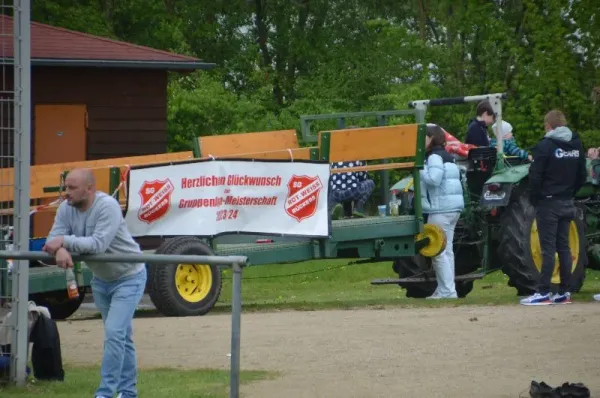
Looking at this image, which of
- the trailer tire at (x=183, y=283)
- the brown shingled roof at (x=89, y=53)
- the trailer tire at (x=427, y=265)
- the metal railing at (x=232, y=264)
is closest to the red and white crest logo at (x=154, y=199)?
the trailer tire at (x=183, y=283)

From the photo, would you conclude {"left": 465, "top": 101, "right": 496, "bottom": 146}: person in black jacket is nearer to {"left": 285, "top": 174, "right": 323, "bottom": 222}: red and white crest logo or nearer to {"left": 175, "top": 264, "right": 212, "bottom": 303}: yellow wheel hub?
{"left": 285, "top": 174, "right": 323, "bottom": 222}: red and white crest logo

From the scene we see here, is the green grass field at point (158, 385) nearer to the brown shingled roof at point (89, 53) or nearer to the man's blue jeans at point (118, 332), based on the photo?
the man's blue jeans at point (118, 332)

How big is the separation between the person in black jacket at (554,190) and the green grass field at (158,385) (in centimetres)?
498

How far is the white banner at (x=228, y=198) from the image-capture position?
1387cm

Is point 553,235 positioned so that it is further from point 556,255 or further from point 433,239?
point 433,239

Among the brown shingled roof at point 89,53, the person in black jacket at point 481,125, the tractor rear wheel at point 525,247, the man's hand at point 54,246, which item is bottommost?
Answer: the tractor rear wheel at point 525,247

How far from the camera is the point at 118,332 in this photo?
8547 millimetres

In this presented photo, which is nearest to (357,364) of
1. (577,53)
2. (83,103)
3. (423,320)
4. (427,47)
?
(423,320)

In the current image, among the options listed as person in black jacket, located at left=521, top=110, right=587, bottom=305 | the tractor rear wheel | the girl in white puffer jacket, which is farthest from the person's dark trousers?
the girl in white puffer jacket

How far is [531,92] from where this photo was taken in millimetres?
28016

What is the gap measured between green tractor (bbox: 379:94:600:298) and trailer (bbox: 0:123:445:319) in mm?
696

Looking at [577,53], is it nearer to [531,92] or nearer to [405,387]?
[531,92]

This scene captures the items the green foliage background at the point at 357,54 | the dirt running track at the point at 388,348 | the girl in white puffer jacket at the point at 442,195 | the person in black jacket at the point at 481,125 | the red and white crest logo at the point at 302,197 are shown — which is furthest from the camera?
the green foliage background at the point at 357,54

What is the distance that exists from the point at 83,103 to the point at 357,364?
12491 mm
